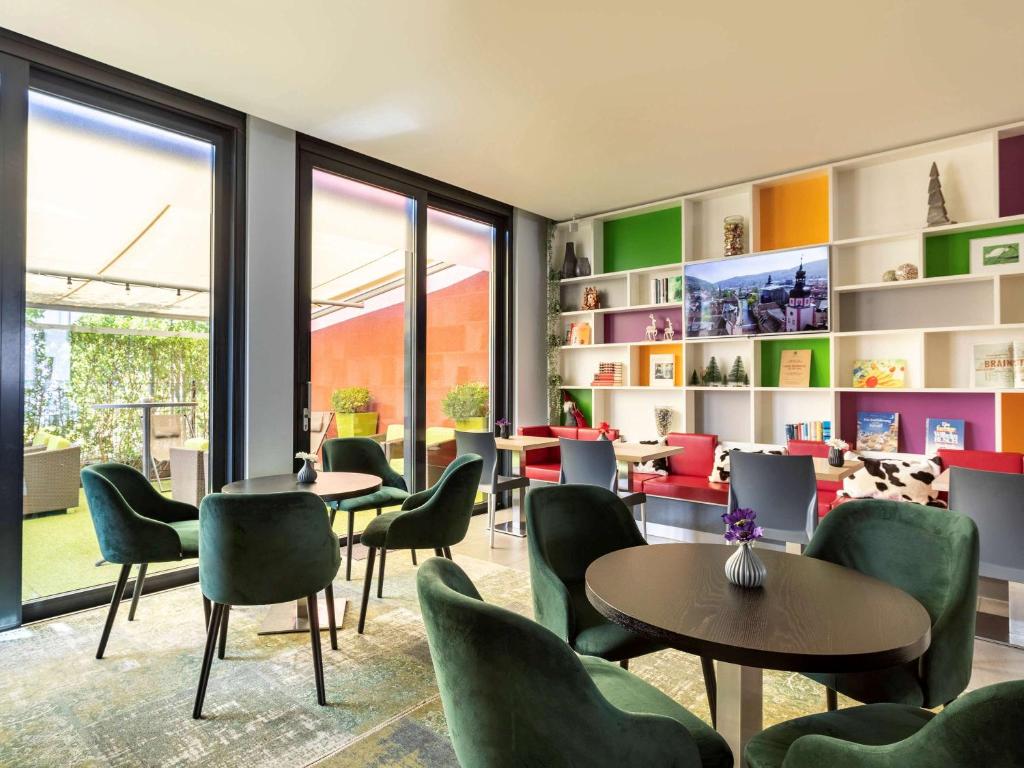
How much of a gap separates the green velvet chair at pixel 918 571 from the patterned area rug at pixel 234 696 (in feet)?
2.43

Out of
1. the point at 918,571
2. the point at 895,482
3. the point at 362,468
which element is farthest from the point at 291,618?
the point at 895,482

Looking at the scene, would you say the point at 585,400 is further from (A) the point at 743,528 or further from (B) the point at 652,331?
(A) the point at 743,528

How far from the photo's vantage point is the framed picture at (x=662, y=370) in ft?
20.3

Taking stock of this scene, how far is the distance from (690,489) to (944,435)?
6.54ft

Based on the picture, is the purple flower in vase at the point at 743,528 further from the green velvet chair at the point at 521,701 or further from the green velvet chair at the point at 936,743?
the green velvet chair at the point at 521,701

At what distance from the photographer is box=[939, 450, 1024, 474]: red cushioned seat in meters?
4.06

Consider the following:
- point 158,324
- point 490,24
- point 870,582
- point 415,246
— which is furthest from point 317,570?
point 415,246

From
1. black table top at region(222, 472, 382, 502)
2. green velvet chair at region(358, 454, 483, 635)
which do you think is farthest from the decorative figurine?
black table top at region(222, 472, 382, 502)

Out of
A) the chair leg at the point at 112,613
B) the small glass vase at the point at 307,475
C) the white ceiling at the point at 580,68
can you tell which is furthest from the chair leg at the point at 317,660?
the white ceiling at the point at 580,68

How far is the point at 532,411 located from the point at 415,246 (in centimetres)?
229

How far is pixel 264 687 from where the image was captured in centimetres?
264

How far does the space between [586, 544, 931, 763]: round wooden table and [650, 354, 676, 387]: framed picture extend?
14.0 ft

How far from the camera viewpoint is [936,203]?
4.63 metres

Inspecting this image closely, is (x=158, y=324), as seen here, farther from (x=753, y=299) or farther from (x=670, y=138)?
(x=753, y=299)
